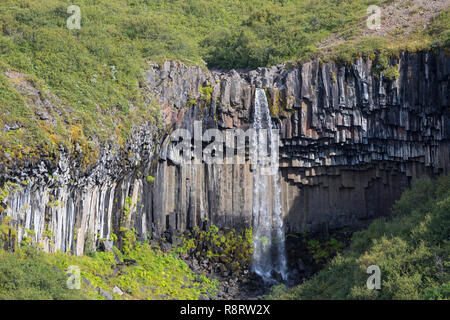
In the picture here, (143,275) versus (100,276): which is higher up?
(100,276)

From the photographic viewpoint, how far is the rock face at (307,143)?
29.7 meters

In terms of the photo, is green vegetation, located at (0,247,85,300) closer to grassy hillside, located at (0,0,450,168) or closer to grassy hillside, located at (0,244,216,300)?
grassy hillside, located at (0,244,216,300)

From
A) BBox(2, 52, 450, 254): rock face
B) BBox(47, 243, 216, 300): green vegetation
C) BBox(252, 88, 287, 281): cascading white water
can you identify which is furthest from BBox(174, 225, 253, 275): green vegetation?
BBox(47, 243, 216, 300): green vegetation

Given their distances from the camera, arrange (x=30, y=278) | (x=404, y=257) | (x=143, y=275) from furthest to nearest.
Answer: (x=143, y=275)
(x=404, y=257)
(x=30, y=278)

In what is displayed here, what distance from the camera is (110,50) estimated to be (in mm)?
31219

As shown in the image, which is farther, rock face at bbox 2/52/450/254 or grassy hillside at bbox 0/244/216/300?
rock face at bbox 2/52/450/254

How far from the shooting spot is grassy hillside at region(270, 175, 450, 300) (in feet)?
65.9

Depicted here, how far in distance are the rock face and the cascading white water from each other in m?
0.43

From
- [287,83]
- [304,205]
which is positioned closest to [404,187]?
[304,205]

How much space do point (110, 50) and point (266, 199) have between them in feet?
37.7

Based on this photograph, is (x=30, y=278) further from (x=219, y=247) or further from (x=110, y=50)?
(x=110, y=50)

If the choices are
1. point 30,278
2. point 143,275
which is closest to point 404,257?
point 143,275
